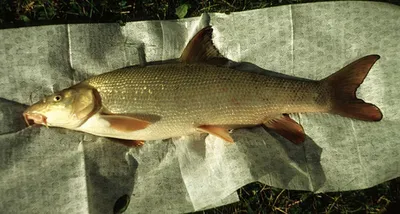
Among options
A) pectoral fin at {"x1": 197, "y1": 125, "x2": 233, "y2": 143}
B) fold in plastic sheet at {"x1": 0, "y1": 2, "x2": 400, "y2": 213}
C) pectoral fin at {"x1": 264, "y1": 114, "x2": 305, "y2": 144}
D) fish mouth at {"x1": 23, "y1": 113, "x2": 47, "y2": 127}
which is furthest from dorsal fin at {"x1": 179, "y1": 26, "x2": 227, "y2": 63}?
fish mouth at {"x1": 23, "y1": 113, "x2": 47, "y2": 127}

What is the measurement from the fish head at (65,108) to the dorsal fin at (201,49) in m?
0.69

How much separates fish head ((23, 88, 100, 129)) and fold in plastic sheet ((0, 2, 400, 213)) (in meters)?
0.17

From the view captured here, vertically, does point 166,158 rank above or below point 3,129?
below

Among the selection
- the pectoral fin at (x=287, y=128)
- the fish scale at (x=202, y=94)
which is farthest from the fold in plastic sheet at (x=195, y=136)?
the fish scale at (x=202, y=94)

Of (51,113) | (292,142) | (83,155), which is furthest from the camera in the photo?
(292,142)

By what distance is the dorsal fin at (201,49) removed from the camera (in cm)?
255

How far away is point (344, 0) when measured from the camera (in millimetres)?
2816

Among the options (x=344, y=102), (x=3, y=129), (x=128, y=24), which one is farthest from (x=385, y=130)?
(x=3, y=129)

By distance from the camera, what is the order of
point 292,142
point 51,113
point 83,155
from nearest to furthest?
point 51,113, point 83,155, point 292,142

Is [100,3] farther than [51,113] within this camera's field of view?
Yes

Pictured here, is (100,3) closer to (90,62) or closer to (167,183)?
(90,62)

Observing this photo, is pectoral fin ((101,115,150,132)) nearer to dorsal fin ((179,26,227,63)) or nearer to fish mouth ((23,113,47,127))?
fish mouth ((23,113,47,127))

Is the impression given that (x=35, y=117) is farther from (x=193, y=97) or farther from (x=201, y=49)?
(x=201, y=49)

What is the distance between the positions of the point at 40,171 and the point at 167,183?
83 centimetres
